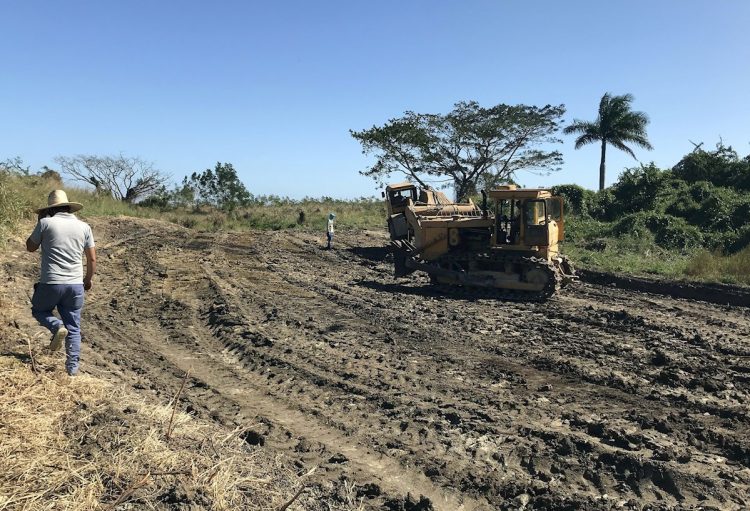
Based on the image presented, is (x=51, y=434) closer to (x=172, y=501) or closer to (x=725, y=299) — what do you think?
(x=172, y=501)

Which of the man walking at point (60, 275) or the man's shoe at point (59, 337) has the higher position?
the man walking at point (60, 275)

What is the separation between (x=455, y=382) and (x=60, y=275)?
427 cm

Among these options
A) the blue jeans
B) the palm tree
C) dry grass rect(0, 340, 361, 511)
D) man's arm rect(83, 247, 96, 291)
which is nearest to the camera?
dry grass rect(0, 340, 361, 511)

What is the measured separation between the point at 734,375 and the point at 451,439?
14.1 feet

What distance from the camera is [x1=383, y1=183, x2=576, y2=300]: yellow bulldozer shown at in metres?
12.1

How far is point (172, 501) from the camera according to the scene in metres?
2.97

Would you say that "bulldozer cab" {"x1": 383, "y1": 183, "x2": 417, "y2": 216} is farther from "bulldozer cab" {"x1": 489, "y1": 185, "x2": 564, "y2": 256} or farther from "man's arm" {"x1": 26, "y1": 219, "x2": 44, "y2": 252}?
"man's arm" {"x1": 26, "y1": 219, "x2": 44, "y2": 252}

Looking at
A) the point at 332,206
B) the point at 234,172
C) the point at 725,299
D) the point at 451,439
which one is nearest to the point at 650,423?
the point at 451,439

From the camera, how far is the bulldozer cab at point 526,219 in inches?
475

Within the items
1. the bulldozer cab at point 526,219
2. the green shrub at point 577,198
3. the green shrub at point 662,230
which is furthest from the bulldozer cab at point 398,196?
the green shrub at point 577,198

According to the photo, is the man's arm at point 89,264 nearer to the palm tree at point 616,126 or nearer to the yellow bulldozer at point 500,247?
the yellow bulldozer at point 500,247

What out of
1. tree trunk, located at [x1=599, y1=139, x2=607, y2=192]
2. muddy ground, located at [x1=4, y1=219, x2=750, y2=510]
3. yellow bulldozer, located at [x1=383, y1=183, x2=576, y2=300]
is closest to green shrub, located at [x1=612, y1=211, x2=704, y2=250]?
muddy ground, located at [x1=4, y1=219, x2=750, y2=510]

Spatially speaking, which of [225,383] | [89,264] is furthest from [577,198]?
[89,264]

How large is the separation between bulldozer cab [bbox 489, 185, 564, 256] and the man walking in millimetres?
9125
